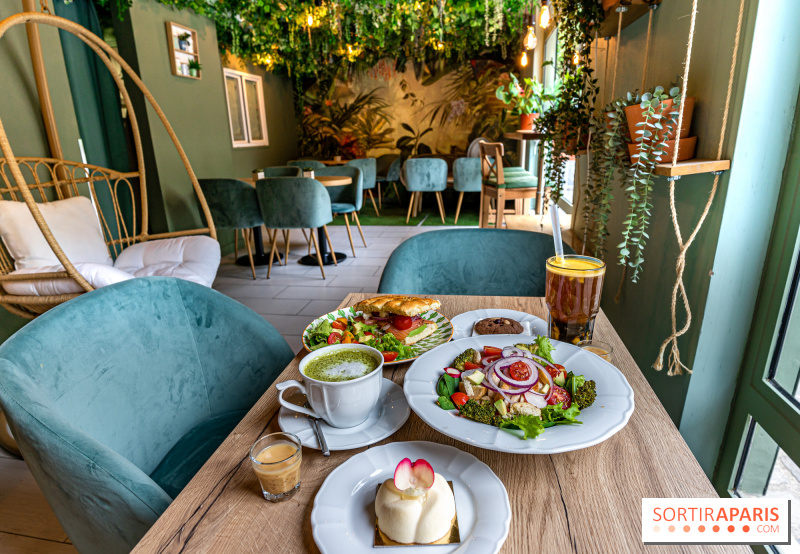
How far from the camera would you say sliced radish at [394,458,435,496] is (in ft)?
1.60

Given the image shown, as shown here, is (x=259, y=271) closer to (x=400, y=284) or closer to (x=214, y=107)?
(x=214, y=107)

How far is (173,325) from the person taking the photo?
1083mm

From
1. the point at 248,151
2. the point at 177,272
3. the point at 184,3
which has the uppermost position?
the point at 184,3

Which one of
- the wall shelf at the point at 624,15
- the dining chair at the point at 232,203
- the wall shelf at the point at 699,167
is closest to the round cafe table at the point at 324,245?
the dining chair at the point at 232,203

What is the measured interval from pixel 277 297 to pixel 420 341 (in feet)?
9.45

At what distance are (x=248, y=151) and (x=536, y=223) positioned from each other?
4713mm

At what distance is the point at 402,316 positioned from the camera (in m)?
1.02

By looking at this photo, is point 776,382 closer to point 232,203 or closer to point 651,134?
point 651,134

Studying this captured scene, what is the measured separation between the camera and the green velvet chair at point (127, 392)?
1.96ft

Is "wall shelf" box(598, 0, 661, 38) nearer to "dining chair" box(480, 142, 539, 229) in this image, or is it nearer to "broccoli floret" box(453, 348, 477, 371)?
"broccoli floret" box(453, 348, 477, 371)

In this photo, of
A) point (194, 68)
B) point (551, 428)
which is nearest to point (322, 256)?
point (194, 68)

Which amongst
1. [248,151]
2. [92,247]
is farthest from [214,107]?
[92,247]

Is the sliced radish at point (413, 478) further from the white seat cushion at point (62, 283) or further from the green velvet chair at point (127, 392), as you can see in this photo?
the white seat cushion at point (62, 283)

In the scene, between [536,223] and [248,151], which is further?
[248,151]
